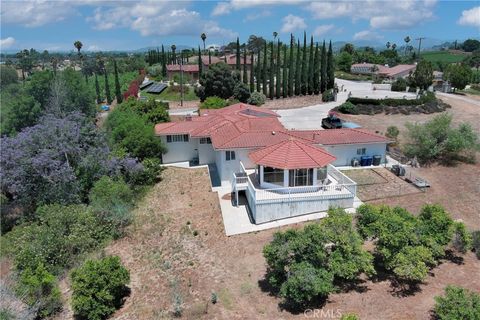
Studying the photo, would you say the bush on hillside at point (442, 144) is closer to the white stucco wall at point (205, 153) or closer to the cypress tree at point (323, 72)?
the white stucco wall at point (205, 153)

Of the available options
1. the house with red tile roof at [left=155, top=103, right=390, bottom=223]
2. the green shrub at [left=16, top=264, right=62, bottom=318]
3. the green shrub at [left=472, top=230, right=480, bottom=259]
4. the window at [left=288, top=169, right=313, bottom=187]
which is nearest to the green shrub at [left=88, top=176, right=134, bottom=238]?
the green shrub at [left=16, top=264, right=62, bottom=318]

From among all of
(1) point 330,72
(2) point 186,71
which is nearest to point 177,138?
(1) point 330,72

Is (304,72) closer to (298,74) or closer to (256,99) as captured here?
(298,74)

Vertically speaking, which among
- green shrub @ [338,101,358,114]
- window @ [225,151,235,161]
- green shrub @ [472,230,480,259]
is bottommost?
green shrub @ [472,230,480,259]

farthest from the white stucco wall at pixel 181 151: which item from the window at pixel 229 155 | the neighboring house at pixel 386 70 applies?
the neighboring house at pixel 386 70

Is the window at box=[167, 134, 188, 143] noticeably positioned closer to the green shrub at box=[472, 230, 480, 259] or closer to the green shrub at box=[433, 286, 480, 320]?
the green shrub at box=[472, 230, 480, 259]

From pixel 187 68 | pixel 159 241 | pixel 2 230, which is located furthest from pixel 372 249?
pixel 187 68
